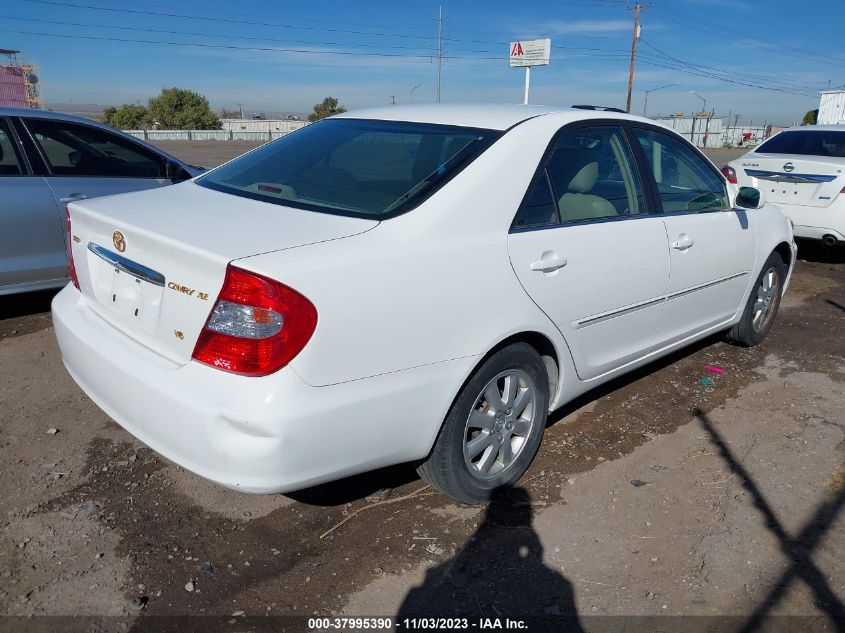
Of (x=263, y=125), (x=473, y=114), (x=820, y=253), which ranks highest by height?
(x=473, y=114)

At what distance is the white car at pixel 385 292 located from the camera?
225 centimetres

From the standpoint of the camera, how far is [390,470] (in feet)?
11.1

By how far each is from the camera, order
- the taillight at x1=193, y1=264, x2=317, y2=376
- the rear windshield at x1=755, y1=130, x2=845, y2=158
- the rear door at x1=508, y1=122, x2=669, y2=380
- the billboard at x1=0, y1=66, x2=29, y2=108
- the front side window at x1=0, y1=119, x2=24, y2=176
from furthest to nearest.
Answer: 1. the billboard at x1=0, y1=66, x2=29, y2=108
2. the rear windshield at x1=755, y1=130, x2=845, y2=158
3. the front side window at x1=0, y1=119, x2=24, y2=176
4. the rear door at x1=508, y1=122, x2=669, y2=380
5. the taillight at x1=193, y1=264, x2=317, y2=376

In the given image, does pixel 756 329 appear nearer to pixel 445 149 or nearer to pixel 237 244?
pixel 445 149

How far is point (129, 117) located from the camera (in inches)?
2862

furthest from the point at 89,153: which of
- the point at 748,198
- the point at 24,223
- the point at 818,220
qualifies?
the point at 818,220

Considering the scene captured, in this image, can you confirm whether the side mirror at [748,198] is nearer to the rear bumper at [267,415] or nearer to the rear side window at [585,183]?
the rear side window at [585,183]

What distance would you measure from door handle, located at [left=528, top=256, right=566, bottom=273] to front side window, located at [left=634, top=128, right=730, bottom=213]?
1.11 meters

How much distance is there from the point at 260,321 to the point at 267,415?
29cm

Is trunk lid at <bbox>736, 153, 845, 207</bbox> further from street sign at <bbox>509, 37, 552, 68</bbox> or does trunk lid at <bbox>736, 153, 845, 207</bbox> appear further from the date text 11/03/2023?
street sign at <bbox>509, 37, 552, 68</bbox>

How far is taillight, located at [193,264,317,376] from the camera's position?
7.18 feet

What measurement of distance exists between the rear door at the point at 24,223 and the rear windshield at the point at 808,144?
7.93 metres

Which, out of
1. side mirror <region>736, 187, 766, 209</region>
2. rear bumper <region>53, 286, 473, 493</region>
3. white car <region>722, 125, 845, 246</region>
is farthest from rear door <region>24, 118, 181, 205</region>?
white car <region>722, 125, 845, 246</region>

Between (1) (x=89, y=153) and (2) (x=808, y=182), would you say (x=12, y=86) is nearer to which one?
(1) (x=89, y=153)
